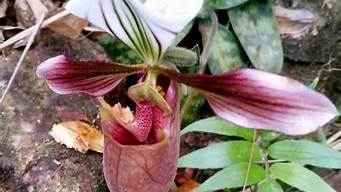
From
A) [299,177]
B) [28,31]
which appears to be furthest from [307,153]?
[28,31]

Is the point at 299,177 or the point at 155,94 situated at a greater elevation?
the point at 155,94

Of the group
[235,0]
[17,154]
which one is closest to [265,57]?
[235,0]

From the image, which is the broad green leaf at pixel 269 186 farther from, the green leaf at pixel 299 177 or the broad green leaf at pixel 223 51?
the broad green leaf at pixel 223 51

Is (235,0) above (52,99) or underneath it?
above

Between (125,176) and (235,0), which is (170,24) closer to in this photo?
(125,176)

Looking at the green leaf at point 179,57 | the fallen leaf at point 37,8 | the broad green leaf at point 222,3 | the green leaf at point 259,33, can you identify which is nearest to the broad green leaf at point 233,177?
the green leaf at point 179,57

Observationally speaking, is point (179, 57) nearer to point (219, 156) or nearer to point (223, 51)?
point (219, 156)

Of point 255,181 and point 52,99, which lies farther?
point 52,99
